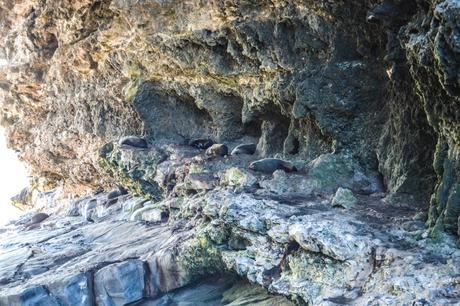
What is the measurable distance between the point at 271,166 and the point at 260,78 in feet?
6.89

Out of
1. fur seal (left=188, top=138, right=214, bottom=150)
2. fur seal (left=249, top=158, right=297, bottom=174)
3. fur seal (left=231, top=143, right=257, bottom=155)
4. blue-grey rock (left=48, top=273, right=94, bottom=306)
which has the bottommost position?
blue-grey rock (left=48, top=273, right=94, bottom=306)

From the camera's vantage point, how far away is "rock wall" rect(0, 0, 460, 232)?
5.36 m

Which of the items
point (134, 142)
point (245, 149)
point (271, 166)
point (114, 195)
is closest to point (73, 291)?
point (271, 166)

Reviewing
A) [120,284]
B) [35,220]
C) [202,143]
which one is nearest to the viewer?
[120,284]

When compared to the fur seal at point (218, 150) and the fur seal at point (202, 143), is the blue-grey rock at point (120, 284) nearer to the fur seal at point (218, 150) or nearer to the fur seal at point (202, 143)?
the fur seal at point (218, 150)

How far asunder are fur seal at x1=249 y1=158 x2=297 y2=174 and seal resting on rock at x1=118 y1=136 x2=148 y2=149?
4352mm

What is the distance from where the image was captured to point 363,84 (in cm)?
809

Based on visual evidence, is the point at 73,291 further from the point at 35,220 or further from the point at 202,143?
the point at 35,220

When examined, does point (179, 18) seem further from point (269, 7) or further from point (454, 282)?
point (454, 282)

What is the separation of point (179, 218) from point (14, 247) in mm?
4794

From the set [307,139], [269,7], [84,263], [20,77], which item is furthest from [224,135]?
[20,77]

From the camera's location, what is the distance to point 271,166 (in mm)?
8820

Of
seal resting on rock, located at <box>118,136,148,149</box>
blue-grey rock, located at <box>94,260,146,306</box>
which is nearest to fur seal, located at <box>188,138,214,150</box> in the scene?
seal resting on rock, located at <box>118,136,148,149</box>

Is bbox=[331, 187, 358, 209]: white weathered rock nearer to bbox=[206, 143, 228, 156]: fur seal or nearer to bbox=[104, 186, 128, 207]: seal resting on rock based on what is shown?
bbox=[206, 143, 228, 156]: fur seal
